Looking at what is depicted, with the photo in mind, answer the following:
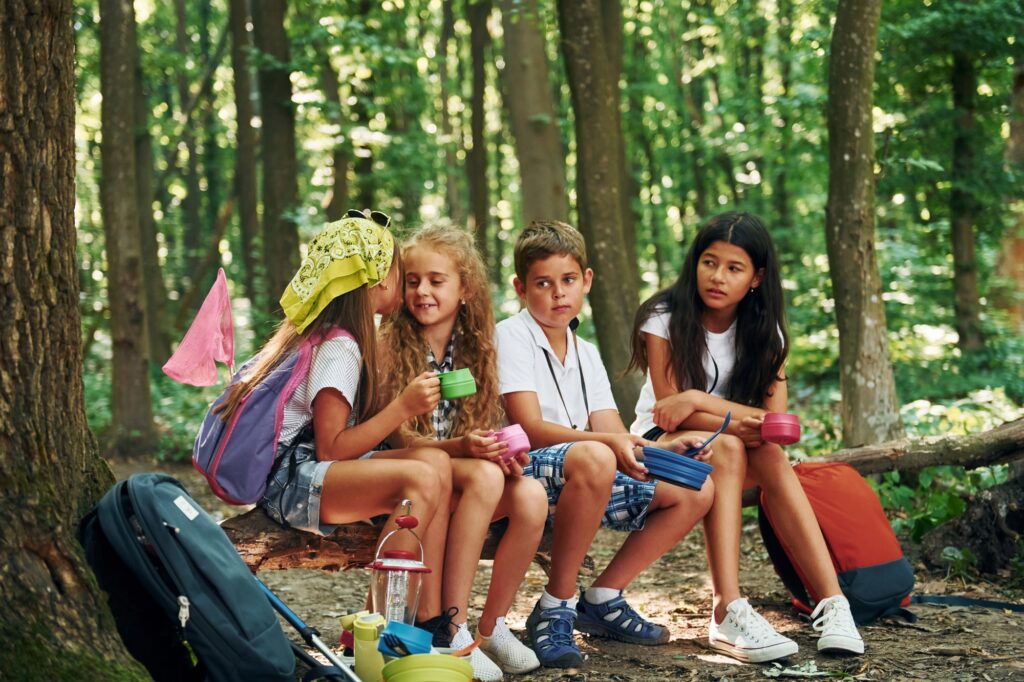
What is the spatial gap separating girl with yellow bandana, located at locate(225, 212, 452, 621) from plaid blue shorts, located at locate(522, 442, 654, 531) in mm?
414

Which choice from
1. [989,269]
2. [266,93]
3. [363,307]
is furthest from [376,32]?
[363,307]

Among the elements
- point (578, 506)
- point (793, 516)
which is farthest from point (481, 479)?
point (793, 516)

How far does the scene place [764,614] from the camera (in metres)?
4.33

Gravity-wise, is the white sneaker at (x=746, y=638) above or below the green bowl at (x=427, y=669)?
below

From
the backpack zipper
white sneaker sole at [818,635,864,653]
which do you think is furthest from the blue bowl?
the backpack zipper

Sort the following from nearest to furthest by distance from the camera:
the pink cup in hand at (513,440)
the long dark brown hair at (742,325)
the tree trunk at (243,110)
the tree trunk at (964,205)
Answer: the pink cup in hand at (513,440) < the long dark brown hair at (742,325) < the tree trunk at (964,205) < the tree trunk at (243,110)

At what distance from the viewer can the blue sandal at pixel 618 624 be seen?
3914 millimetres

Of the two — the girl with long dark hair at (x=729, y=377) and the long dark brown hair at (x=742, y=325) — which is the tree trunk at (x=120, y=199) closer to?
the girl with long dark hair at (x=729, y=377)

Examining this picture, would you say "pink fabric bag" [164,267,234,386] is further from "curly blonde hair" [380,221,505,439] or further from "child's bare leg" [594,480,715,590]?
"child's bare leg" [594,480,715,590]

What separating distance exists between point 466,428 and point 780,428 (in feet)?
3.78

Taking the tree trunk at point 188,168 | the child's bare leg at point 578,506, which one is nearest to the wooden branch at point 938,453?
the child's bare leg at point 578,506

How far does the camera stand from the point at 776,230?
17.0m

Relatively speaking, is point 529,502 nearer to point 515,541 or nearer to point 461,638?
point 515,541

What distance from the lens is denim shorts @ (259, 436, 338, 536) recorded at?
344 cm
